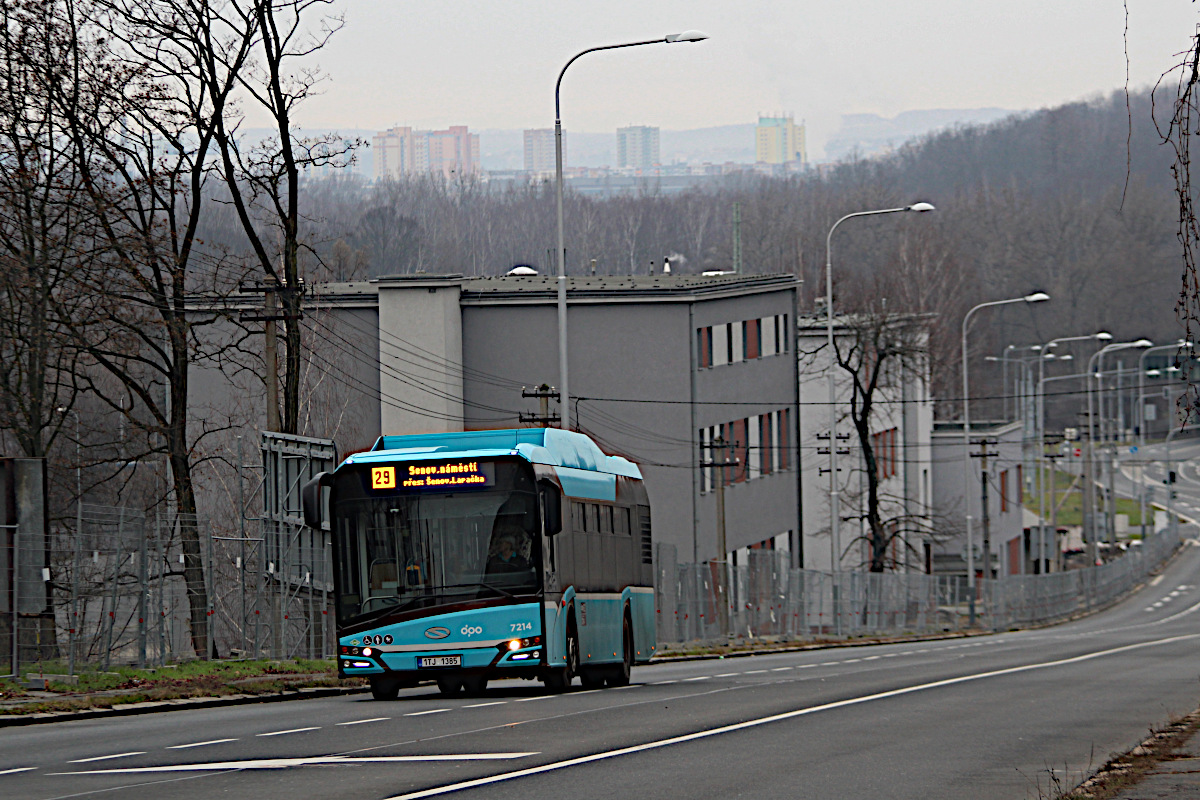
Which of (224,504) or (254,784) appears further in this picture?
(224,504)

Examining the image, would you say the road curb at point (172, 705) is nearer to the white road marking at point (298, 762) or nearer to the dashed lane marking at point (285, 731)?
the dashed lane marking at point (285, 731)

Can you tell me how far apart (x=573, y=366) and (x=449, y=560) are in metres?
35.5

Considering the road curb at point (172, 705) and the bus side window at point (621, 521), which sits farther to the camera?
the bus side window at point (621, 521)

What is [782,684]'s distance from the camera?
2305 cm

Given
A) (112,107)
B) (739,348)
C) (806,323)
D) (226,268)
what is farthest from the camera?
(806,323)

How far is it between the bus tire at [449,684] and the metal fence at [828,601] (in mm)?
19013

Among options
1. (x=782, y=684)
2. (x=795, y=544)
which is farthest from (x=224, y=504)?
(x=782, y=684)

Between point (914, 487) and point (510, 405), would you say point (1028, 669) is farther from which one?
point (914, 487)

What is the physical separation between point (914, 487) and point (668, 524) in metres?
31.8

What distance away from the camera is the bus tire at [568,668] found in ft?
67.5

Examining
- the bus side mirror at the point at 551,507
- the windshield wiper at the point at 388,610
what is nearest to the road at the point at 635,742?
the windshield wiper at the point at 388,610

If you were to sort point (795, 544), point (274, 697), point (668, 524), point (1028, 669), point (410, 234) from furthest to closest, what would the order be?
point (410, 234)
point (795, 544)
point (668, 524)
point (1028, 669)
point (274, 697)

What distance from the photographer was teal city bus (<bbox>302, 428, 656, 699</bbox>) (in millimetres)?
19781

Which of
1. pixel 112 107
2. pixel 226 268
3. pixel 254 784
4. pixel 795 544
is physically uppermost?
pixel 112 107
